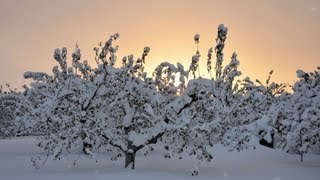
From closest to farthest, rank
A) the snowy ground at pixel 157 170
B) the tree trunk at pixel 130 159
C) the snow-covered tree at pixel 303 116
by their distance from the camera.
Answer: the snowy ground at pixel 157 170 → the tree trunk at pixel 130 159 → the snow-covered tree at pixel 303 116

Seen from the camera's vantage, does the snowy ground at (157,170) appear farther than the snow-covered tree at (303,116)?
No

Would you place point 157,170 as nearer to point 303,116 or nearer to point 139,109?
point 139,109

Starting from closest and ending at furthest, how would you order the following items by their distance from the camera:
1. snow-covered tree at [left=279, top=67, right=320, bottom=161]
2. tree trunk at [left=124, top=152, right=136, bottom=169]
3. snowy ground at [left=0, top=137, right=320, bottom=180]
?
snowy ground at [left=0, top=137, right=320, bottom=180]
tree trunk at [left=124, top=152, right=136, bottom=169]
snow-covered tree at [left=279, top=67, right=320, bottom=161]

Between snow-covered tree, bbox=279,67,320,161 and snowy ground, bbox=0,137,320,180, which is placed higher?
snow-covered tree, bbox=279,67,320,161

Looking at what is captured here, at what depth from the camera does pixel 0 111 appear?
41906 mm

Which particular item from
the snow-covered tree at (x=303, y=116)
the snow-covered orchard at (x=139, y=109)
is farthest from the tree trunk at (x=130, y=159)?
the snow-covered tree at (x=303, y=116)

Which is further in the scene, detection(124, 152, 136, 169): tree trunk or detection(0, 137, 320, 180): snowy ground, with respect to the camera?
detection(124, 152, 136, 169): tree trunk

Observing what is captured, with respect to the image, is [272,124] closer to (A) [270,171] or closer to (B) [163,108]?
(A) [270,171]

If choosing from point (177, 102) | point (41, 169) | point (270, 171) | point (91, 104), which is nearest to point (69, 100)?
point (91, 104)

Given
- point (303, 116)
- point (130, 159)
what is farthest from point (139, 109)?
point (303, 116)

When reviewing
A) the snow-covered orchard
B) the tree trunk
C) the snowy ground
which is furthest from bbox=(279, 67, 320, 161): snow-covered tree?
the tree trunk

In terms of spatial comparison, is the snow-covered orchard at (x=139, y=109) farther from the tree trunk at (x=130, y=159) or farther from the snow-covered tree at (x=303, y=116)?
the snow-covered tree at (x=303, y=116)

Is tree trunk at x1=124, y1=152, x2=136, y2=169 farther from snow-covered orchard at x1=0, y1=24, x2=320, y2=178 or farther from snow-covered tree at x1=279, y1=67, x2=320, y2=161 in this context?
snow-covered tree at x1=279, y1=67, x2=320, y2=161

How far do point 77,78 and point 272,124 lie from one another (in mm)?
13896
